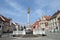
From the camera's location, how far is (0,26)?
88.8 m

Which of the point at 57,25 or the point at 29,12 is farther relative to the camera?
the point at 57,25

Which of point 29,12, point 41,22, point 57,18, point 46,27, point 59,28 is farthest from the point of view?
point 41,22

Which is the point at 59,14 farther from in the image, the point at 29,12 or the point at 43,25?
the point at 29,12

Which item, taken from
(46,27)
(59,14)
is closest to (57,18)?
(59,14)

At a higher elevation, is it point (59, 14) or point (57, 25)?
point (59, 14)

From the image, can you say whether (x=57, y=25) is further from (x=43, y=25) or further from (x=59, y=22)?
(x=43, y=25)

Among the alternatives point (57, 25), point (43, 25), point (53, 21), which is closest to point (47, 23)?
point (43, 25)

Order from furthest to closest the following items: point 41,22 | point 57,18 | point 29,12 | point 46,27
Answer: point 41,22
point 46,27
point 57,18
point 29,12

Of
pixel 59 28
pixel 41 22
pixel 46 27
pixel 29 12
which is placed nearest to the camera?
pixel 29 12

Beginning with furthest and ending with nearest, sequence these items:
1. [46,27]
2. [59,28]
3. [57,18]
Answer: [46,27]
[57,18]
[59,28]

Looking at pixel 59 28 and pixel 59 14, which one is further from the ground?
pixel 59 14

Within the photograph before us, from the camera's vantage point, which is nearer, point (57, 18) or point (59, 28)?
point (59, 28)

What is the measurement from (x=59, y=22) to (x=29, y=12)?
28.3 meters

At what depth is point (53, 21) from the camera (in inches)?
3780
